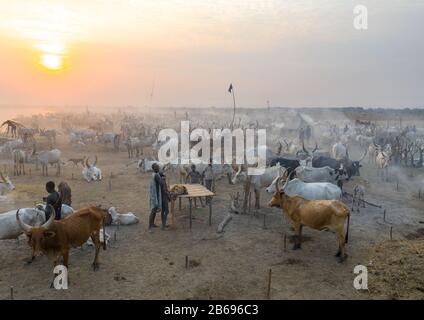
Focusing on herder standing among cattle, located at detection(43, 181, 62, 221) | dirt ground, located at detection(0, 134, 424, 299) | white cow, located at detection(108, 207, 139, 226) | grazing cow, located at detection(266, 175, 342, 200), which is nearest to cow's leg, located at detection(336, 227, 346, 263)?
dirt ground, located at detection(0, 134, 424, 299)

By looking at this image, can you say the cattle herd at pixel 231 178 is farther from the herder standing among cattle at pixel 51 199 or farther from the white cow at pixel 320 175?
the herder standing among cattle at pixel 51 199

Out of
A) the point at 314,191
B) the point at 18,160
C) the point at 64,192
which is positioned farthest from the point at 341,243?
the point at 18,160

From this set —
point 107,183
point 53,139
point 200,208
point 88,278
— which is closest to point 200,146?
point 107,183

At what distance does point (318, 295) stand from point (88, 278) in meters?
4.96

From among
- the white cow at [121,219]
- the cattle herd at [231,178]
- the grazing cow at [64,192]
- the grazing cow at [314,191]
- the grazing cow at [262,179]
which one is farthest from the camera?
the grazing cow at [262,179]

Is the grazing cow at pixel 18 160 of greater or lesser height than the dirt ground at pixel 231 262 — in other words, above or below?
above

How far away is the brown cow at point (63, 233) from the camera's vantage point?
7375 mm

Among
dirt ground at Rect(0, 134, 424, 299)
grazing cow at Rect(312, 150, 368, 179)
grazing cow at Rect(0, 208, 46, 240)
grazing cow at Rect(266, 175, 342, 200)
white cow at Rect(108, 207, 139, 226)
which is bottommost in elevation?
dirt ground at Rect(0, 134, 424, 299)

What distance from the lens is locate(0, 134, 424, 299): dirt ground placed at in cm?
777

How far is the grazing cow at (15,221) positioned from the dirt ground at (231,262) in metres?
0.49

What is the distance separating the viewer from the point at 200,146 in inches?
986

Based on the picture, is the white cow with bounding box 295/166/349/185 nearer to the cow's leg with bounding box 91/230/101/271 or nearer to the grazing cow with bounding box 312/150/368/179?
the grazing cow with bounding box 312/150/368/179

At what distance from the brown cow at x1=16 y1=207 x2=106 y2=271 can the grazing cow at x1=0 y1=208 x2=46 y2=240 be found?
0.92m

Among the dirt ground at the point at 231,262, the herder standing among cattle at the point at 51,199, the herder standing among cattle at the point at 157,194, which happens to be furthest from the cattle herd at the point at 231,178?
→ the herder standing among cattle at the point at 157,194
